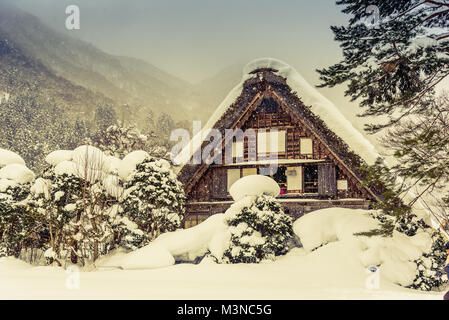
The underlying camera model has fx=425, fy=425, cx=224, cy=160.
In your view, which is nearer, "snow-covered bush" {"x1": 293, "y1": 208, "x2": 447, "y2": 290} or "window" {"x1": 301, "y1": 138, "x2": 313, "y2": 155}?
"snow-covered bush" {"x1": 293, "y1": 208, "x2": 447, "y2": 290}

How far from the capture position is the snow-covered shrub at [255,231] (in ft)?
48.0

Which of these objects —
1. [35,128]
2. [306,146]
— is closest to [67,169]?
[306,146]

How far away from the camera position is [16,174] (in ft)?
58.9

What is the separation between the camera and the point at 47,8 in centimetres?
5116

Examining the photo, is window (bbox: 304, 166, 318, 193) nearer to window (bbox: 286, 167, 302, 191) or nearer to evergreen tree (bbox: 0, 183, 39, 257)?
window (bbox: 286, 167, 302, 191)

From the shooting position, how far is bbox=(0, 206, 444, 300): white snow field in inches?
372

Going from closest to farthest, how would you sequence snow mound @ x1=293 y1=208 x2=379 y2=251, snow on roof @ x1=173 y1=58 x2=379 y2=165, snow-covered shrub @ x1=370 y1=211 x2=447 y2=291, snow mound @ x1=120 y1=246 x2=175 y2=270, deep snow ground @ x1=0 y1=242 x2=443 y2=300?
deep snow ground @ x1=0 y1=242 x2=443 y2=300 < snow-covered shrub @ x1=370 y1=211 x2=447 y2=291 < snow mound @ x1=293 y1=208 x2=379 y2=251 < snow mound @ x1=120 y1=246 x2=175 y2=270 < snow on roof @ x1=173 y1=58 x2=379 y2=165

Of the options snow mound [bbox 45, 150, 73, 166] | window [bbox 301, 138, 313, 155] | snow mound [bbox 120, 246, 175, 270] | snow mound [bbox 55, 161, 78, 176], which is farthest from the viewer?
window [bbox 301, 138, 313, 155]

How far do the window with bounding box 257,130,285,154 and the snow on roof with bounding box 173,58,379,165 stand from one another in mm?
2060

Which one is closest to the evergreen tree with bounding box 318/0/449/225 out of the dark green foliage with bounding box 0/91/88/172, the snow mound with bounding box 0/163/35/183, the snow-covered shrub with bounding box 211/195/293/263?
the snow-covered shrub with bounding box 211/195/293/263

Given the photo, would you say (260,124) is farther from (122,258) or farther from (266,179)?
(122,258)

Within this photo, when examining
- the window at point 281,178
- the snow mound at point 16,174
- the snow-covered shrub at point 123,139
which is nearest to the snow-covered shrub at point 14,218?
the snow mound at point 16,174

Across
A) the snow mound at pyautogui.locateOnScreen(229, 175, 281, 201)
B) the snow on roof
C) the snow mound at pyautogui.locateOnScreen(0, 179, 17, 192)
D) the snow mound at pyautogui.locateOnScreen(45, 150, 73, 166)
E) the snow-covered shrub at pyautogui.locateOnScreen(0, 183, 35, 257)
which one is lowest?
the snow-covered shrub at pyautogui.locateOnScreen(0, 183, 35, 257)

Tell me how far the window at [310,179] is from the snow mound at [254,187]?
10.00 feet
